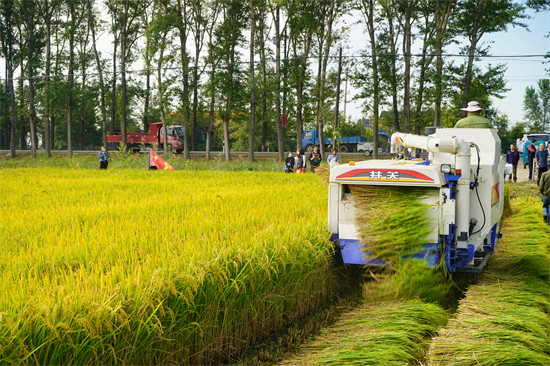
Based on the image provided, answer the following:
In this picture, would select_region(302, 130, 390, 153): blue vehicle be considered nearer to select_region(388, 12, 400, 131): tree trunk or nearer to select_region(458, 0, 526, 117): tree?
select_region(388, 12, 400, 131): tree trunk

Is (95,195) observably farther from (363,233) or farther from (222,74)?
(222,74)

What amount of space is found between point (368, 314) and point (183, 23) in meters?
32.3

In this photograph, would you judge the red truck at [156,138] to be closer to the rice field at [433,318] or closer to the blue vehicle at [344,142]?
the blue vehicle at [344,142]

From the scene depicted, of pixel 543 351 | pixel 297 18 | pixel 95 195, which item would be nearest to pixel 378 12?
pixel 297 18

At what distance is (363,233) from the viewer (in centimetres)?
509

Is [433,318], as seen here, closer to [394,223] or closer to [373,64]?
[394,223]

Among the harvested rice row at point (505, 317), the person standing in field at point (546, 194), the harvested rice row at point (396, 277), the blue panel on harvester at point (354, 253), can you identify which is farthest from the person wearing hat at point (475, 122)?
the person standing in field at point (546, 194)

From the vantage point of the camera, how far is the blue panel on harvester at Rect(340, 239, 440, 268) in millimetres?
4984

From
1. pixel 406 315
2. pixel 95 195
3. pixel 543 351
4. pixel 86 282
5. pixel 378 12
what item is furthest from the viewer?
pixel 378 12

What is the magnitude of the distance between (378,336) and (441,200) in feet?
5.89

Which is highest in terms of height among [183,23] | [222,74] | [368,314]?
[183,23]

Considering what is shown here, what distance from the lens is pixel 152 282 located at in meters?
3.34

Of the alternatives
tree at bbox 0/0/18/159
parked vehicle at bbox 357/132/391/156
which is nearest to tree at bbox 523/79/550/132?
parked vehicle at bbox 357/132/391/156

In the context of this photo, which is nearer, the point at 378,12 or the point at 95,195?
the point at 95,195
